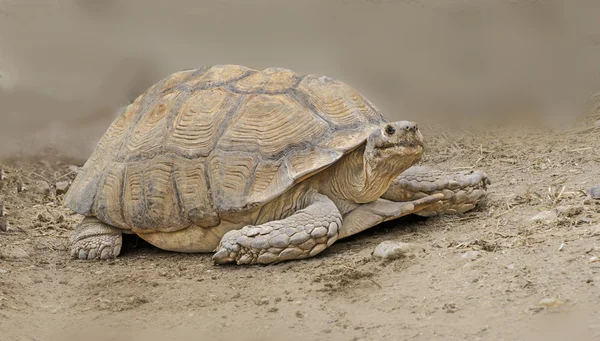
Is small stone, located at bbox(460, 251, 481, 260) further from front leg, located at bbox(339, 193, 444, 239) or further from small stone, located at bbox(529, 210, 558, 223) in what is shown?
front leg, located at bbox(339, 193, 444, 239)

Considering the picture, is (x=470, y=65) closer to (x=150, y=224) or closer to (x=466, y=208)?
Answer: (x=466, y=208)

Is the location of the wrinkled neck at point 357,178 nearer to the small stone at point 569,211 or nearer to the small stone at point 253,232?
the small stone at point 253,232

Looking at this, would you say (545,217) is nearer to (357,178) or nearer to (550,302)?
(357,178)

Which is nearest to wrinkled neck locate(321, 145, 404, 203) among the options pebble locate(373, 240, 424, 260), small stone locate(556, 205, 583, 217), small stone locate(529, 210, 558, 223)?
pebble locate(373, 240, 424, 260)

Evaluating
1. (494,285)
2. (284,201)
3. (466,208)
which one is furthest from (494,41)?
(494,285)

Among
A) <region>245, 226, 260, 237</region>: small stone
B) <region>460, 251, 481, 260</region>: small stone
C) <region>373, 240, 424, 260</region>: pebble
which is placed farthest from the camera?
<region>245, 226, 260, 237</region>: small stone
